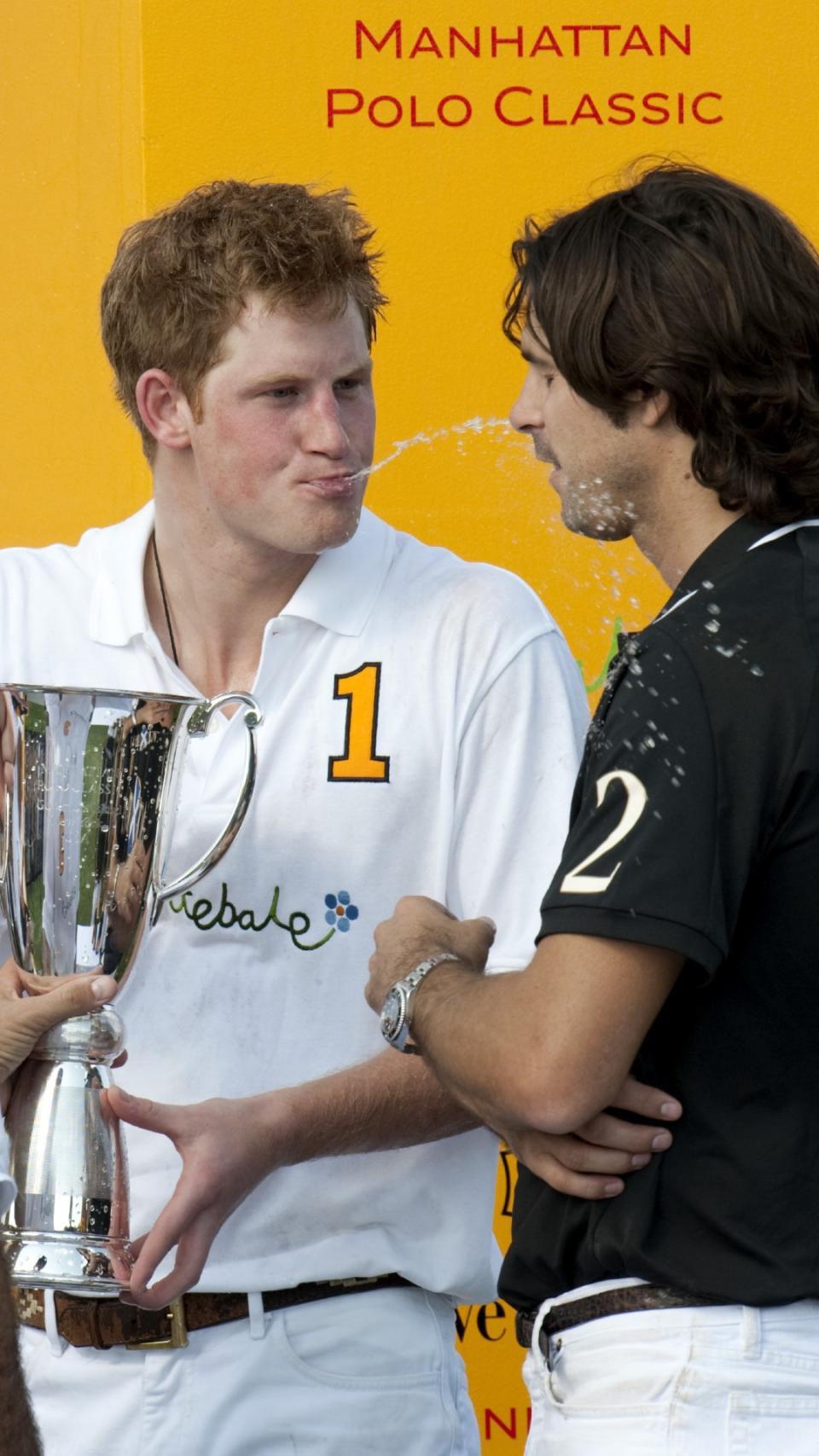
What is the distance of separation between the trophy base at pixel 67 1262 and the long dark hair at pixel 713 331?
93 centimetres

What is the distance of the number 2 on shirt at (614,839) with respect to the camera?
5.24 ft

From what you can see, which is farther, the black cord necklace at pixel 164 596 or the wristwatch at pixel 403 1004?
the black cord necklace at pixel 164 596

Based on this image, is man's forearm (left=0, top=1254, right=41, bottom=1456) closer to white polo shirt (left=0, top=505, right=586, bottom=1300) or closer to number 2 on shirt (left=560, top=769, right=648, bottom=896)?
number 2 on shirt (left=560, top=769, right=648, bottom=896)

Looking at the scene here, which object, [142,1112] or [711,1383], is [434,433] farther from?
[711,1383]

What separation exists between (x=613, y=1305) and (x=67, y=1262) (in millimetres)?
535

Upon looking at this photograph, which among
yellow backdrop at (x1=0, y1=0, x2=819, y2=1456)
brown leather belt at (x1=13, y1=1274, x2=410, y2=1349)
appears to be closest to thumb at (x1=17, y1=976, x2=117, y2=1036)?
brown leather belt at (x1=13, y1=1274, x2=410, y2=1349)

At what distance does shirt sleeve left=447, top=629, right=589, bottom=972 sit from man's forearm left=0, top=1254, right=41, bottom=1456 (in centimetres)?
95

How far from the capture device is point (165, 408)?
2.40 meters

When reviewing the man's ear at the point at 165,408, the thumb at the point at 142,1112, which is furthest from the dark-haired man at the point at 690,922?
the man's ear at the point at 165,408

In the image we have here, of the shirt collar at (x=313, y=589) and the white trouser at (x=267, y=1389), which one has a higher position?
the shirt collar at (x=313, y=589)

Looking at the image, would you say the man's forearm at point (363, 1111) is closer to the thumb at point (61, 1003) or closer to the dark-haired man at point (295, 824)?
the dark-haired man at point (295, 824)

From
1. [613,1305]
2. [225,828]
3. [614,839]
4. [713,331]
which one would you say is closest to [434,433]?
[225,828]

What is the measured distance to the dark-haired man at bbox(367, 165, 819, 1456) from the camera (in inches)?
62.4

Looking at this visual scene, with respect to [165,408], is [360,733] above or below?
below
